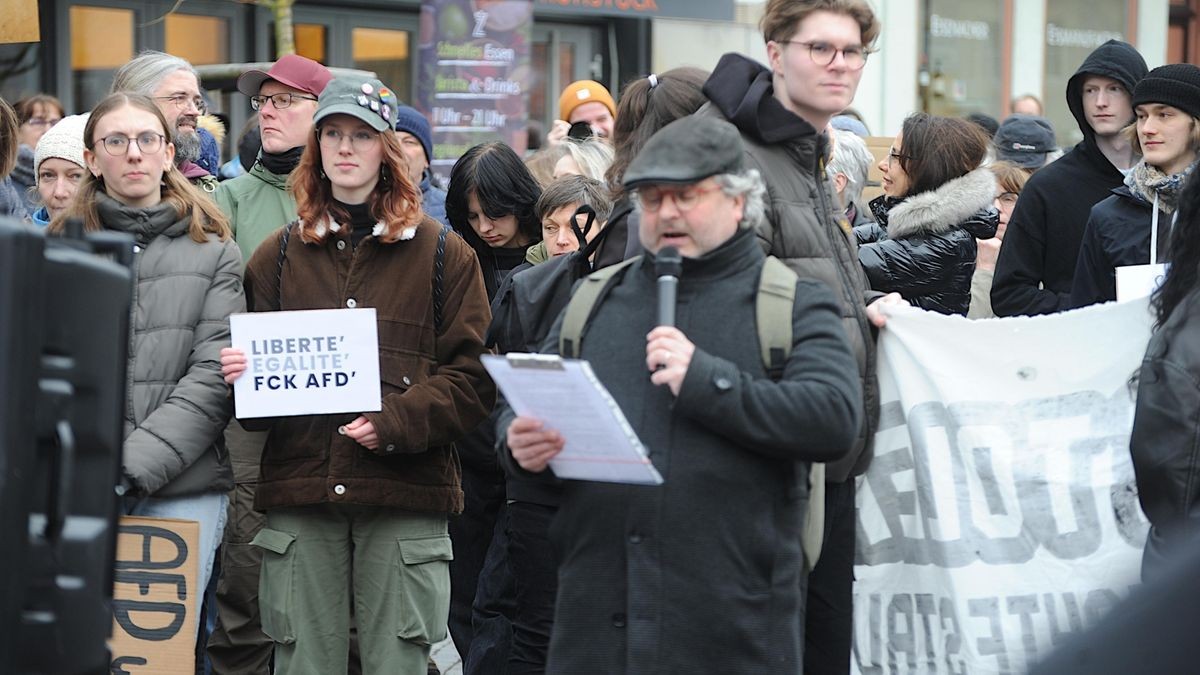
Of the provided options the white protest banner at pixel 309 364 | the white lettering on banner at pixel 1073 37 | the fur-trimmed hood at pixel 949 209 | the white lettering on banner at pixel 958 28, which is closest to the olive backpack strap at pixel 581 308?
the white protest banner at pixel 309 364

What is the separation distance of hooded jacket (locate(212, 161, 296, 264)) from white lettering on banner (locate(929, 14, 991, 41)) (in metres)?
12.7

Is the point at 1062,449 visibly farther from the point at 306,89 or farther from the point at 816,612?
the point at 306,89

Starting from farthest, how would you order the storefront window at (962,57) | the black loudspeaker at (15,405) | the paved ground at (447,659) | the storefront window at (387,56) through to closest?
the storefront window at (962,57) → the storefront window at (387,56) → the paved ground at (447,659) → the black loudspeaker at (15,405)

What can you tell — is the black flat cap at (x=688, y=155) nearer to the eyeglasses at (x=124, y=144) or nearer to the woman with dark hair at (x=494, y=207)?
the eyeglasses at (x=124, y=144)

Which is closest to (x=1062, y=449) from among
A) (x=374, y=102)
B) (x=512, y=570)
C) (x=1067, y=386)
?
(x=1067, y=386)

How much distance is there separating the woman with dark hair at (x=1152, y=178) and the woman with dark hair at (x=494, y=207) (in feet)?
6.64

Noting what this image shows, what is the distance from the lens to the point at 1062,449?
489 cm

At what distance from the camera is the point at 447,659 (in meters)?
7.55

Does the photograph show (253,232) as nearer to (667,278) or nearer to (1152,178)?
(667,278)

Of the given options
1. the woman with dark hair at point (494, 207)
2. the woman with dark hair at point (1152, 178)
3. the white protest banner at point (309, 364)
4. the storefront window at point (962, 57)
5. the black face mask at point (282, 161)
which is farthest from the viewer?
the storefront window at point (962, 57)

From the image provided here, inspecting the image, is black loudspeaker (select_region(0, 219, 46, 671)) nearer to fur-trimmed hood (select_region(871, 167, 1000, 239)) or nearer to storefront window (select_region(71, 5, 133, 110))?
fur-trimmed hood (select_region(871, 167, 1000, 239))

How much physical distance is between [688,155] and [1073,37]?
53.9 ft

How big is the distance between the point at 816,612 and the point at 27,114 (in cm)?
764

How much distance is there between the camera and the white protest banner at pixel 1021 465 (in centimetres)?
488
